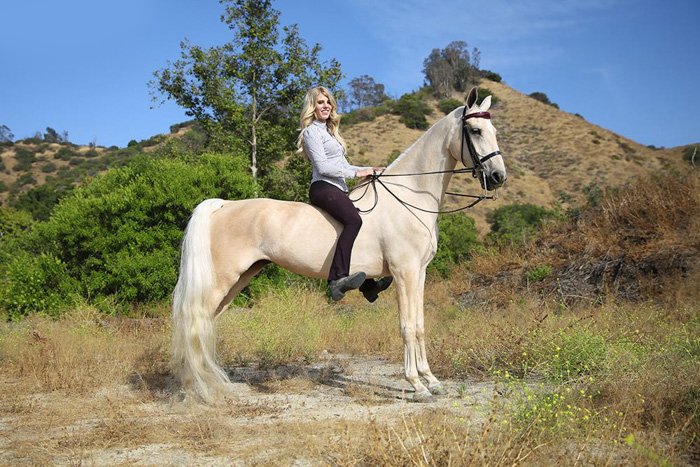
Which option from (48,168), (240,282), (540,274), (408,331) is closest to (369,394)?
(408,331)

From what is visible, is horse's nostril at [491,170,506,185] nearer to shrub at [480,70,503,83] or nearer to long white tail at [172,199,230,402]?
long white tail at [172,199,230,402]

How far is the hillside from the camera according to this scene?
49.2 metres

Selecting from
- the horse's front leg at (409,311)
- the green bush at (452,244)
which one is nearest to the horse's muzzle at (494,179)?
the horse's front leg at (409,311)

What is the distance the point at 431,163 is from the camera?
243 inches

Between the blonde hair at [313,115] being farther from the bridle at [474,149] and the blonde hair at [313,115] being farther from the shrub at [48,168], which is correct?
the shrub at [48,168]

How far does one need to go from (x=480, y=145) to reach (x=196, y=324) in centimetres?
367

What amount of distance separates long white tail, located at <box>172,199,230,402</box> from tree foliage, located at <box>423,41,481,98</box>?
7148 cm

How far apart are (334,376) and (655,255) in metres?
7.43

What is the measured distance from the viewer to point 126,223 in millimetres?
11773

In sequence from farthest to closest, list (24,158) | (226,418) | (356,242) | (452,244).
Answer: (24,158) < (452,244) < (356,242) < (226,418)

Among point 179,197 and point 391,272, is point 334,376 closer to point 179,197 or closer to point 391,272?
point 391,272

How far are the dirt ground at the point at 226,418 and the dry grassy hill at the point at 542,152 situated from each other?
34630 mm

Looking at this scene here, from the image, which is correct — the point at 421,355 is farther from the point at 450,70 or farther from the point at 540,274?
the point at 450,70

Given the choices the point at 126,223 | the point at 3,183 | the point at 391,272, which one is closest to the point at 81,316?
the point at 126,223
